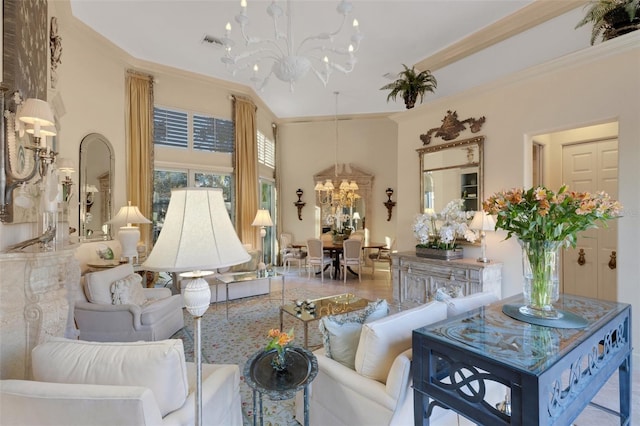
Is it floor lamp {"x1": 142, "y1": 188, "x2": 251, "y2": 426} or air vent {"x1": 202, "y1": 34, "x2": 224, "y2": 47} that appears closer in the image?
floor lamp {"x1": 142, "y1": 188, "x2": 251, "y2": 426}

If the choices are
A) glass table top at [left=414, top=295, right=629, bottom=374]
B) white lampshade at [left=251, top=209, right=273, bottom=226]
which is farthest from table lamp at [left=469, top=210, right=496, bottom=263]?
white lampshade at [left=251, top=209, right=273, bottom=226]

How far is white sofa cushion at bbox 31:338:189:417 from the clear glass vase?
194cm

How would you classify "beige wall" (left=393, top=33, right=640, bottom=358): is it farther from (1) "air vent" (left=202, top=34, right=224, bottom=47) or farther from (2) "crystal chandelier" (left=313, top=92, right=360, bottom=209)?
(1) "air vent" (left=202, top=34, right=224, bottom=47)

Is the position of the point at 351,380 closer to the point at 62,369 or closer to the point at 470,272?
the point at 62,369

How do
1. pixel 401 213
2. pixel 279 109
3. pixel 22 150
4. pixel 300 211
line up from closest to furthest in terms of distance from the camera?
pixel 22 150
pixel 401 213
pixel 279 109
pixel 300 211

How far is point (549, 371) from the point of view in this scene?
1175 millimetres

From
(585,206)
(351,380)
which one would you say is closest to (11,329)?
(351,380)

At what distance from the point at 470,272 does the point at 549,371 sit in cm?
270

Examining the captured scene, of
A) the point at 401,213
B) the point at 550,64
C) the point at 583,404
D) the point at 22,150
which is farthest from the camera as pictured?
the point at 401,213

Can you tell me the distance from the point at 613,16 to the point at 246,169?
6244 mm

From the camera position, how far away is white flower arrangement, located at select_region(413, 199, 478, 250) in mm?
3984

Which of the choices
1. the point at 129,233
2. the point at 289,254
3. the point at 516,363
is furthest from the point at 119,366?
the point at 289,254

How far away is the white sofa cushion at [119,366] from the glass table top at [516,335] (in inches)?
47.9

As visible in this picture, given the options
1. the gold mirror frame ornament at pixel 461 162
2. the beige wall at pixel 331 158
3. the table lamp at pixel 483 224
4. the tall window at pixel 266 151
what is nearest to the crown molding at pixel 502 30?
the gold mirror frame ornament at pixel 461 162
